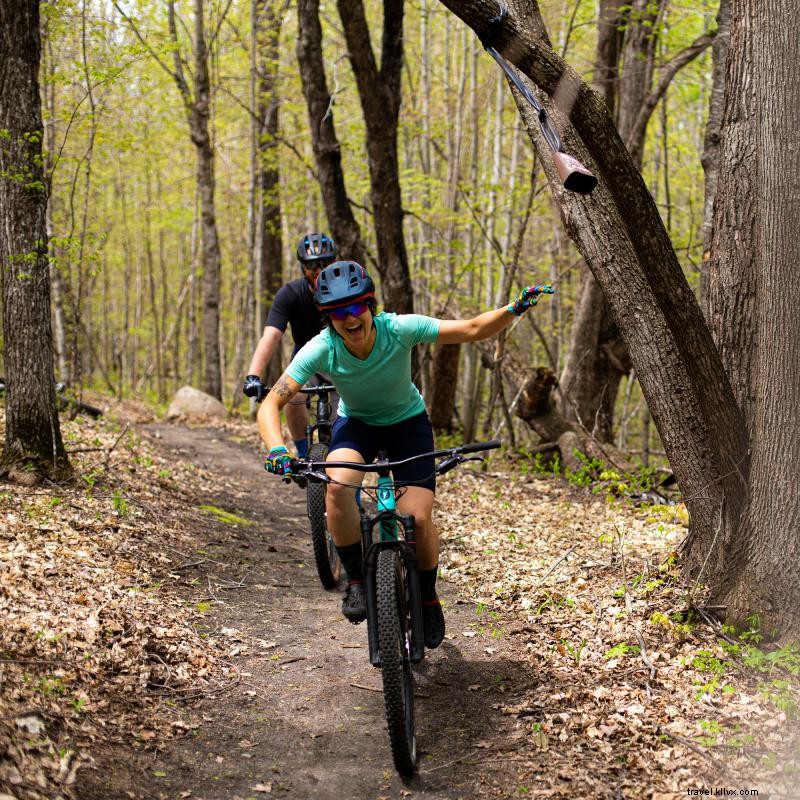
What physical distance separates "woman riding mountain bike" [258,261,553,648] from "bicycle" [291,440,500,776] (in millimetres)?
161

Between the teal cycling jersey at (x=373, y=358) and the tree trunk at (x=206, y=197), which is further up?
the tree trunk at (x=206, y=197)

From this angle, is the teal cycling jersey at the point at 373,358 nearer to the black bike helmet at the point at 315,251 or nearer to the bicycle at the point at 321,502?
the bicycle at the point at 321,502

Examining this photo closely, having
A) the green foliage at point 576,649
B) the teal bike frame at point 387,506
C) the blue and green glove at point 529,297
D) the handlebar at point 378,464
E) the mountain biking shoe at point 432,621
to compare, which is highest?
the blue and green glove at point 529,297

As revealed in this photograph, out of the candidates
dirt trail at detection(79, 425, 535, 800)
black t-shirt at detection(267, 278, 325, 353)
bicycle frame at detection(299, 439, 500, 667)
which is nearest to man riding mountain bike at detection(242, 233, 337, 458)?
black t-shirt at detection(267, 278, 325, 353)

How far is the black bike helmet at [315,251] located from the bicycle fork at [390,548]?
3010 mm

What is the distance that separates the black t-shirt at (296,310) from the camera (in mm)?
7086

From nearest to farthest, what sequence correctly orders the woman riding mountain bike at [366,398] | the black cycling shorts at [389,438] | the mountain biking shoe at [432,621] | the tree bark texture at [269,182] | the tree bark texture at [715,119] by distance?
the woman riding mountain bike at [366,398] < the black cycling shorts at [389,438] < the mountain biking shoe at [432,621] < the tree bark texture at [715,119] < the tree bark texture at [269,182]

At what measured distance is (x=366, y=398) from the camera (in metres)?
4.56

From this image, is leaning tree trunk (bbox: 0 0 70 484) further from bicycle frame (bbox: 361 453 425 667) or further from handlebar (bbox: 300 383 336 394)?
bicycle frame (bbox: 361 453 425 667)

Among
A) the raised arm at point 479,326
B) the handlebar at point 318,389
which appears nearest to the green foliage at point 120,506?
the handlebar at point 318,389

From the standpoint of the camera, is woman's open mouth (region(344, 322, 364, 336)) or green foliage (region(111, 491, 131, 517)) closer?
woman's open mouth (region(344, 322, 364, 336))

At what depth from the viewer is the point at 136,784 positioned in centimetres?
362

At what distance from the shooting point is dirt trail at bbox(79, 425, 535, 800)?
12.4 ft

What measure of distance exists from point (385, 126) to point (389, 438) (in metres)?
7.84
